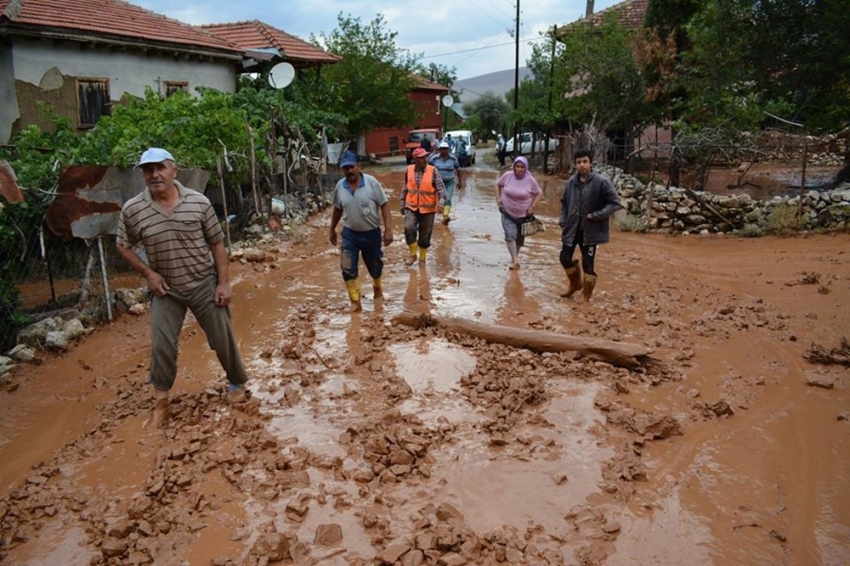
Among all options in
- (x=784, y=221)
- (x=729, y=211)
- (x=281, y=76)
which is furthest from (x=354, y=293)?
(x=281, y=76)

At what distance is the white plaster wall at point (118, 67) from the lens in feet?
42.4

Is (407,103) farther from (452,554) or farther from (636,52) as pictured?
(452,554)

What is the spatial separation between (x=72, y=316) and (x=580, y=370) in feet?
17.6

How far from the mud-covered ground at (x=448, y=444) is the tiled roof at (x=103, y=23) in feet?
27.9

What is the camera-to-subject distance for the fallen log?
5.30m

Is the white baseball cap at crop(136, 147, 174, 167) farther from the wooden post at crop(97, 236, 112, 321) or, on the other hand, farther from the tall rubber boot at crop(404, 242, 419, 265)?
the tall rubber boot at crop(404, 242, 419, 265)

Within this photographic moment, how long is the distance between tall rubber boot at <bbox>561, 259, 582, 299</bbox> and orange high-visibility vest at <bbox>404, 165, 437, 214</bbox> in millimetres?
2307

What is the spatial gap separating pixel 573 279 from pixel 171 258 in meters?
4.70

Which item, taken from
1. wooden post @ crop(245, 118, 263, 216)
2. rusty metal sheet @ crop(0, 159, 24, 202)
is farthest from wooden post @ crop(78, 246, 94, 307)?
wooden post @ crop(245, 118, 263, 216)

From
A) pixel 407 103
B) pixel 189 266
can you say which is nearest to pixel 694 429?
pixel 189 266

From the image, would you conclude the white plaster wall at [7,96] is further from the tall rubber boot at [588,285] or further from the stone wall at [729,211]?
the stone wall at [729,211]

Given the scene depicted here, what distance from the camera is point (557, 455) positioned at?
4012 mm

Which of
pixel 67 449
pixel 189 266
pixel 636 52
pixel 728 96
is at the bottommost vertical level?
pixel 67 449

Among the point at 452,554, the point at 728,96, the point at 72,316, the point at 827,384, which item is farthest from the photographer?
the point at 728,96
